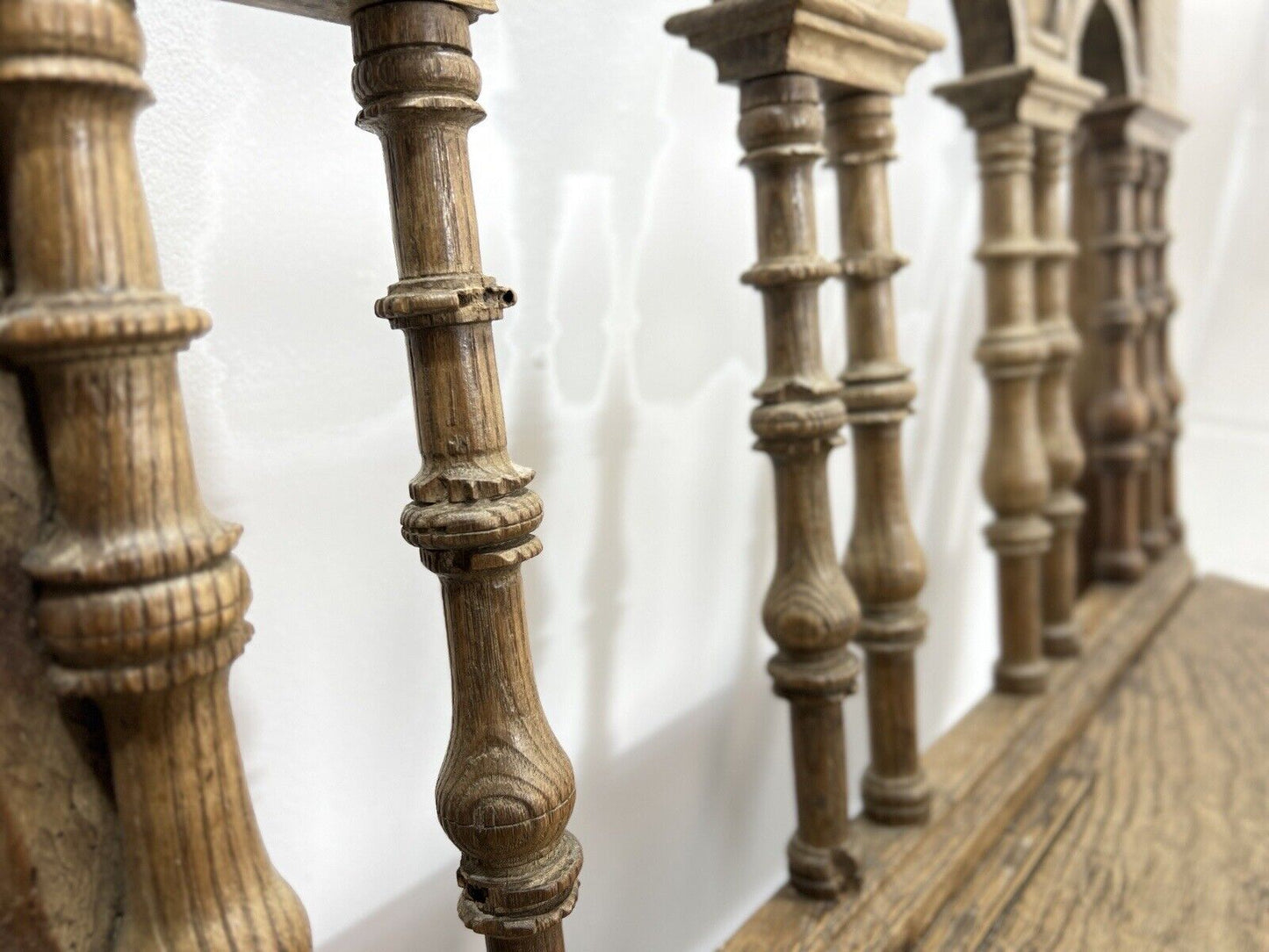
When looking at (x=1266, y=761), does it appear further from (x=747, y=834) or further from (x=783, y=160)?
(x=783, y=160)

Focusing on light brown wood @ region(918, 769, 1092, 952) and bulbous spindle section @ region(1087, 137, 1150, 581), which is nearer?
light brown wood @ region(918, 769, 1092, 952)

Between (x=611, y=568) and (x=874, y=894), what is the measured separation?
276 millimetres

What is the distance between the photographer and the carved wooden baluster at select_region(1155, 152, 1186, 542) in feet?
4.21

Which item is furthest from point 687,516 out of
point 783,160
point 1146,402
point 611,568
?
point 1146,402

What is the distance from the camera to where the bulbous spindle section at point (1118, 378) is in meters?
1.18

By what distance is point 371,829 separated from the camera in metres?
0.60

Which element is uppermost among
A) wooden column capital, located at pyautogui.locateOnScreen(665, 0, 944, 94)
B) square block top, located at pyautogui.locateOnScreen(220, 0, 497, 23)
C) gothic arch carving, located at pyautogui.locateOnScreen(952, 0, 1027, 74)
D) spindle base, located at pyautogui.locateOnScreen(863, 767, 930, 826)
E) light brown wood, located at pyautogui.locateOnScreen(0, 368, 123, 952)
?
gothic arch carving, located at pyautogui.locateOnScreen(952, 0, 1027, 74)

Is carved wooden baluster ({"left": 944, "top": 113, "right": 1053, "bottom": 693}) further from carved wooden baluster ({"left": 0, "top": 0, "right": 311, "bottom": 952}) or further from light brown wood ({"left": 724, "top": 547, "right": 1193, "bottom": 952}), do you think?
carved wooden baluster ({"left": 0, "top": 0, "right": 311, "bottom": 952})

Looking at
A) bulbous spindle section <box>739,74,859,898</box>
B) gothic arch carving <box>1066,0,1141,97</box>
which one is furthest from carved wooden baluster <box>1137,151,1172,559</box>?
bulbous spindle section <box>739,74,859,898</box>

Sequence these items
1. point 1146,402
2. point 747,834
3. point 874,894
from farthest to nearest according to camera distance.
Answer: point 1146,402
point 747,834
point 874,894

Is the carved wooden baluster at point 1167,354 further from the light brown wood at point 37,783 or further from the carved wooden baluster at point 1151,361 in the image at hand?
the light brown wood at point 37,783

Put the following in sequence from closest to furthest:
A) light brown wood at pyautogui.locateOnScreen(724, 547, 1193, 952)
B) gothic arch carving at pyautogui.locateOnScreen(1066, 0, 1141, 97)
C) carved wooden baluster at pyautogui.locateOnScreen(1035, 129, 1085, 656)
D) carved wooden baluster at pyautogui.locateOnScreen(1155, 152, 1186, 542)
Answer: light brown wood at pyautogui.locateOnScreen(724, 547, 1193, 952) → carved wooden baluster at pyautogui.locateOnScreen(1035, 129, 1085, 656) → gothic arch carving at pyautogui.locateOnScreen(1066, 0, 1141, 97) → carved wooden baluster at pyautogui.locateOnScreen(1155, 152, 1186, 542)

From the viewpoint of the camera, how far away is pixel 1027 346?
0.89 metres

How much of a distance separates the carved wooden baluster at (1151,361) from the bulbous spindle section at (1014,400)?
14.3 inches
